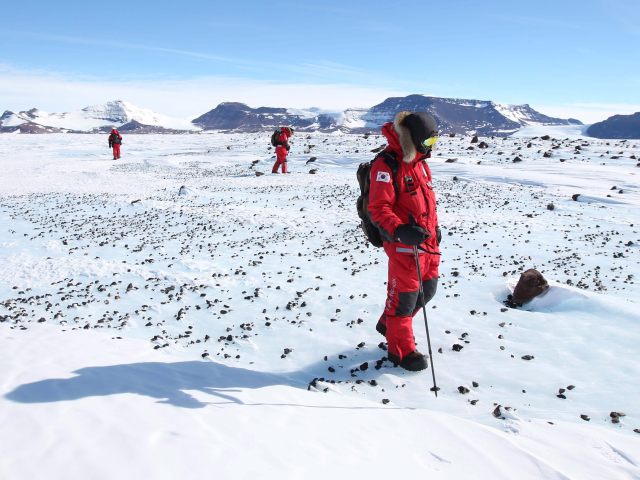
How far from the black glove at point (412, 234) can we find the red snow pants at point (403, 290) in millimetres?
363

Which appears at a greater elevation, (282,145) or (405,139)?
(282,145)

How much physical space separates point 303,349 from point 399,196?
2584 millimetres

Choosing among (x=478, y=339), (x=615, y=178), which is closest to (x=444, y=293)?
(x=478, y=339)

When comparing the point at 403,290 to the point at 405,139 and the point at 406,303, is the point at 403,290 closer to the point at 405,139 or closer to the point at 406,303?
the point at 406,303

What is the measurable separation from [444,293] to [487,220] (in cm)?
625

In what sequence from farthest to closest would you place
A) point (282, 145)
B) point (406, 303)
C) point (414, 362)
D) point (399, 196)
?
point (282, 145) → point (414, 362) → point (406, 303) → point (399, 196)

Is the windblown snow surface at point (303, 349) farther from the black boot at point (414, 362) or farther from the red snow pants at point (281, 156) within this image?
the red snow pants at point (281, 156)

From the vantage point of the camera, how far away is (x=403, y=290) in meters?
5.27

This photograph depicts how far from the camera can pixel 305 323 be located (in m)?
7.05

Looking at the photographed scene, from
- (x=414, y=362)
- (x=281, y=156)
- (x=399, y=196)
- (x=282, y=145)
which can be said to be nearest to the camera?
(x=399, y=196)

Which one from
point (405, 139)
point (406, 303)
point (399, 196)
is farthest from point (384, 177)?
point (406, 303)

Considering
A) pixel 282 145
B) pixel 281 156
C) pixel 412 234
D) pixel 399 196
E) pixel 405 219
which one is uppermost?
pixel 282 145

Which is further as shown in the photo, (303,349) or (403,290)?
(303,349)

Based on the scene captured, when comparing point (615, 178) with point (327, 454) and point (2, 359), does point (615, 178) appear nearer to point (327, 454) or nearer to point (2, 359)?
point (327, 454)
